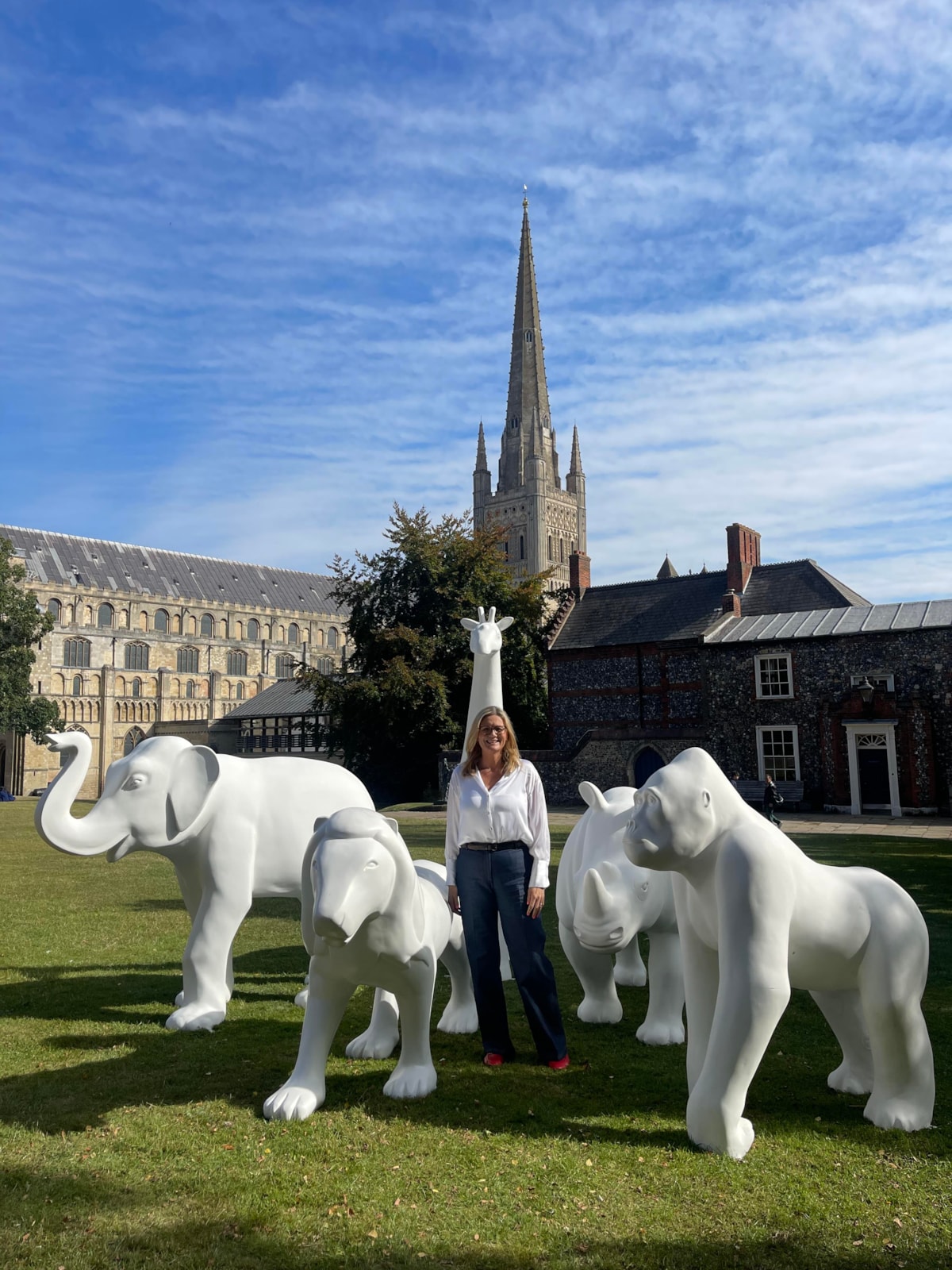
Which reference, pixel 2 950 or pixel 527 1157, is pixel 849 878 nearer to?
pixel 527 1157

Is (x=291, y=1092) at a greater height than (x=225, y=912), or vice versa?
(x=225, y=912)

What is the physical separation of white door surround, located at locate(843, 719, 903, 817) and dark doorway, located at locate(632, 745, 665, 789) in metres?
5.35

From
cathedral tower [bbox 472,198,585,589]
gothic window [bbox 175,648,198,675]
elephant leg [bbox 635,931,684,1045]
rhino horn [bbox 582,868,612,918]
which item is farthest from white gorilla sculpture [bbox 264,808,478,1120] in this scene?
cathedral tower [bbox 472,198,585,589]

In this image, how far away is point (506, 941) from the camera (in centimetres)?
532

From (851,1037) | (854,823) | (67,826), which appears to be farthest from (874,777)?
(67,826)

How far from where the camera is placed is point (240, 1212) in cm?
376

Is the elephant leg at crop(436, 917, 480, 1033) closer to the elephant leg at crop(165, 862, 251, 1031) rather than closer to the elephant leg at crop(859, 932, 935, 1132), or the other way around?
the elephant leg at crop(165, 862, 251, 1031)

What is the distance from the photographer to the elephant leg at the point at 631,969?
7.78m

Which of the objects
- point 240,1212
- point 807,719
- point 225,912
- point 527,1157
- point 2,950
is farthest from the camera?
point 807,719

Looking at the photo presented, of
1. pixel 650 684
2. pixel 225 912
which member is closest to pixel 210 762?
pixel 225 912

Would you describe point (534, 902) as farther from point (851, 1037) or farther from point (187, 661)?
point (187, 661)

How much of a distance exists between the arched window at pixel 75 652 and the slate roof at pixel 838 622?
5999 centimetres

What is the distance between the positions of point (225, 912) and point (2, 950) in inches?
149

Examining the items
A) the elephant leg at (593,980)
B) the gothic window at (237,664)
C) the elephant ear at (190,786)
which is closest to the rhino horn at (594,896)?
the elephant leg at (593,980)
